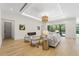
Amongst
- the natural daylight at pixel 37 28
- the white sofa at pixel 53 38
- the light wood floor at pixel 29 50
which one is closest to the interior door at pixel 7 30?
the natural daylight at pixel 37 28

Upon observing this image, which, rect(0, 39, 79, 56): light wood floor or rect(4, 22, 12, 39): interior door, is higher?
rect(4, 22, 12, 39): interior door

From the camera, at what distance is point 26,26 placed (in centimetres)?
255

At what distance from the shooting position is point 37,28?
250cm

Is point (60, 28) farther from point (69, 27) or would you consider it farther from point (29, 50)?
point (29, 50)

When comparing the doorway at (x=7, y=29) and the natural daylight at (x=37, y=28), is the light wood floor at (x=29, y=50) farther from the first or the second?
the doorway at (x=7, y=29)

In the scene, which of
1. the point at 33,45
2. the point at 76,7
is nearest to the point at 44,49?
the point at 33,45

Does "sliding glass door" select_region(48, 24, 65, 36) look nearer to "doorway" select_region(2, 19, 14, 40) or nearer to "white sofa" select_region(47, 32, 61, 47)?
"white sofa" select_region(47, 32, 61, 47)

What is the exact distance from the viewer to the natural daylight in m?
2.39

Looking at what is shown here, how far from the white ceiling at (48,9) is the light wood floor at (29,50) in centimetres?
77

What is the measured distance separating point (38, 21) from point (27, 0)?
61 cm

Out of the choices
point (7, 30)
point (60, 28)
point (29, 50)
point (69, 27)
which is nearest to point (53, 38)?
point (60, 28)

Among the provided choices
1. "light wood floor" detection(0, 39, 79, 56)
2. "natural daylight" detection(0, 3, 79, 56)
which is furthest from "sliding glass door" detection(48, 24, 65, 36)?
"light wood floor" detection(0, 39, 79, 56)

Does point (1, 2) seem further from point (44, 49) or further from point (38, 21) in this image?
point (44, 49)

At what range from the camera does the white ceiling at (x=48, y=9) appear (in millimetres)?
2410
